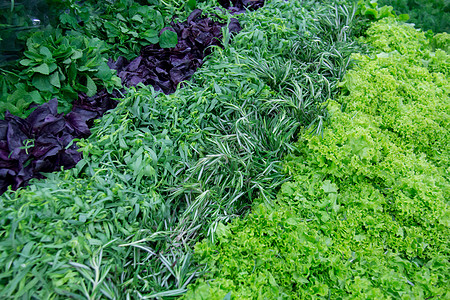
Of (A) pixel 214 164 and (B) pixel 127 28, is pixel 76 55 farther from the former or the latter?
(A) pixel 214 164

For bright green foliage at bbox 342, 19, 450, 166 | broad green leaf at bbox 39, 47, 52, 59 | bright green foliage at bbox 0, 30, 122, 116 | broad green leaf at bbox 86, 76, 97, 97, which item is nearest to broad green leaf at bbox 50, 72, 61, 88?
bright green foliage at bbox 0, 30, 122, 116

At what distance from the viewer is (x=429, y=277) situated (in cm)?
216

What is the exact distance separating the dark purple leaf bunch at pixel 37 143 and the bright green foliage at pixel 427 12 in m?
5.44

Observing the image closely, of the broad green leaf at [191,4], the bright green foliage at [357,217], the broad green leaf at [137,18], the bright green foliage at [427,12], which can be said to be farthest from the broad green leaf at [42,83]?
the bright green foliage at [427,12]

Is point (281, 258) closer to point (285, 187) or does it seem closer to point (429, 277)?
point (285, 187)

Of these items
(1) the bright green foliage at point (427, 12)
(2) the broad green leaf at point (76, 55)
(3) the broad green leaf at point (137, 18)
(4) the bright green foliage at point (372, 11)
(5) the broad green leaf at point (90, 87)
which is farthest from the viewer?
(1) the bright green foliage at point (427, 12)

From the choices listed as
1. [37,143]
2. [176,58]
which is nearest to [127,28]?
[176,58]

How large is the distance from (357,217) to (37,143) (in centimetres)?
252

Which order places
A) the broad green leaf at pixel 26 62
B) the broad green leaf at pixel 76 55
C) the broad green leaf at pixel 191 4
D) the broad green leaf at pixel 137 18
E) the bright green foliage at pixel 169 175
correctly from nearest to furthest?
the bright green foliage at pixel 169 175 < the broad green leaf at pixel 26 62 < the broad green leaf at pixel 76 55 < the broad green leaf at pixel 137 18 < the broad green leaf at pixel 191 4

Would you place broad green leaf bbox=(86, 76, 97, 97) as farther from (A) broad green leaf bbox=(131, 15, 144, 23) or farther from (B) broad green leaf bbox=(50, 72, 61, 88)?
(A) broad green leaf bbox=(131, 15, 144, 23)

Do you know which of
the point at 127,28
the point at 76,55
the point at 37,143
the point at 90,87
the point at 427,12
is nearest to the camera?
the point at 37,143

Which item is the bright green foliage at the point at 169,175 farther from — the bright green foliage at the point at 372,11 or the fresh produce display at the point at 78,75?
the bright green foliage at the point at 372,11

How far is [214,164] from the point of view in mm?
2488

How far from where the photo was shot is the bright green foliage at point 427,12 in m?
5.03
